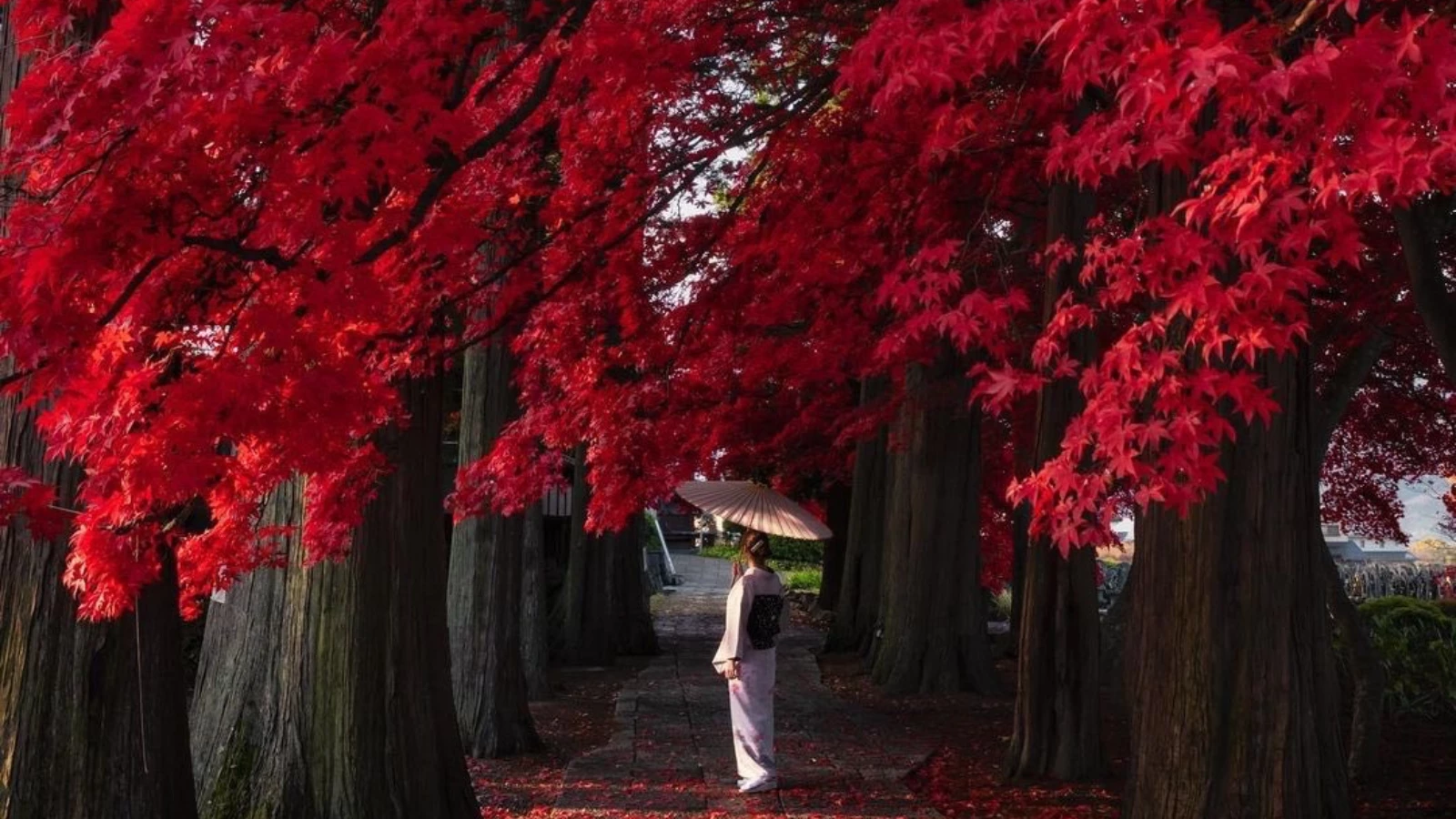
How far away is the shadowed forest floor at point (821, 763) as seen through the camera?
10.5 m

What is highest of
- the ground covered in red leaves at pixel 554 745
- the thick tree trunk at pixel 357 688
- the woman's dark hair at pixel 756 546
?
the woman's dark hair at pixel 756 546

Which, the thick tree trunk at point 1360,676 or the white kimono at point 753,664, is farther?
the thick tree trunk at point 1360,676

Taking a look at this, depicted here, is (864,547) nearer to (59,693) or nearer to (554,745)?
(554,745)

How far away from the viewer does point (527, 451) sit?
12602mm

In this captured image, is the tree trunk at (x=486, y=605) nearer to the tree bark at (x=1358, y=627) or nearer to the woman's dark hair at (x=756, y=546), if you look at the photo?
the woman's dark hair at (x=756, y=546)

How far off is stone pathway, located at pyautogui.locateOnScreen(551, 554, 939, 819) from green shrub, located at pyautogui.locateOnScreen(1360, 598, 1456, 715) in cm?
Result: 588

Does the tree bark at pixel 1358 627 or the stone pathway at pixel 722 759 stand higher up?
the tree bark at pixel 1358 627

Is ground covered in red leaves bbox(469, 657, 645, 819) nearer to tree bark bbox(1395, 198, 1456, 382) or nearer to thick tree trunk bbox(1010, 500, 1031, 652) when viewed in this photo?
thick tree trunk bbox(1010, 500, 1031, 652)

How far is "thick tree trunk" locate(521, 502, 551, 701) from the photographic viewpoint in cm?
1741

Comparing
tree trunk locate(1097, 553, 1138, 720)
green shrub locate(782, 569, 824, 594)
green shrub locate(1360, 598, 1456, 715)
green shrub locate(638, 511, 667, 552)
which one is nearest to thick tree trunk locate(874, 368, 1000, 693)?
tree trunk locate(1097, 553, 1138, 720)

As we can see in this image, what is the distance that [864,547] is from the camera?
2542cm

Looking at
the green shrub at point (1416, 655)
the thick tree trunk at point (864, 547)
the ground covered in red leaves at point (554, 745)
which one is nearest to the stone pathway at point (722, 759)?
the ground covered in red leaves at point (554, 745)

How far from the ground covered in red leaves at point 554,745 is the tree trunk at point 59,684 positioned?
426 centimetres

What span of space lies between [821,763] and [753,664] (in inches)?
80.9
